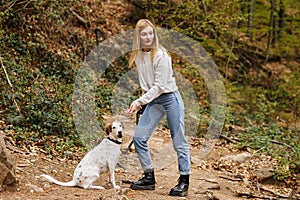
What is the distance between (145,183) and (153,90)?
1144 mm

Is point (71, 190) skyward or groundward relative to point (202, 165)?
skyward

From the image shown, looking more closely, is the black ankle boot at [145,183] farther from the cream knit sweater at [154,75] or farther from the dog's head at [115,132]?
the cream knit sweater at [154,75]

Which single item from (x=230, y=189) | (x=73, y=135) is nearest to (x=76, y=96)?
(x=73, y=135)

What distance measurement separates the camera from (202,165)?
25.0 feet

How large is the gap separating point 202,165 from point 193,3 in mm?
4349

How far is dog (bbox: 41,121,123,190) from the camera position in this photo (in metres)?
4.67

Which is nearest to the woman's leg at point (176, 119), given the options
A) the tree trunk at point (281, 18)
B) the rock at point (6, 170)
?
the rock at point (6, 170)

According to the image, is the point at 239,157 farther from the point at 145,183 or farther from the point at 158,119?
the point at 158,119

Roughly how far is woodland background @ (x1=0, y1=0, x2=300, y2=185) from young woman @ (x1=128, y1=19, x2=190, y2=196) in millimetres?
2072

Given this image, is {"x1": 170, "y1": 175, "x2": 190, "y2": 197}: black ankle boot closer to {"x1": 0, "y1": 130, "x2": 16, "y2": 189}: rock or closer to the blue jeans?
the blue jeans

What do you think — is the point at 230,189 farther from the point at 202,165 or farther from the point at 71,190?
the point at 71,190

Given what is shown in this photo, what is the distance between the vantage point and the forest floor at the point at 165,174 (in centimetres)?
451

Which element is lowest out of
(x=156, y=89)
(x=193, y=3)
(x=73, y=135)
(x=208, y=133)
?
(x=208, y=133)

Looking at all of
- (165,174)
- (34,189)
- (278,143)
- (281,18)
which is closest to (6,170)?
(34,189)
